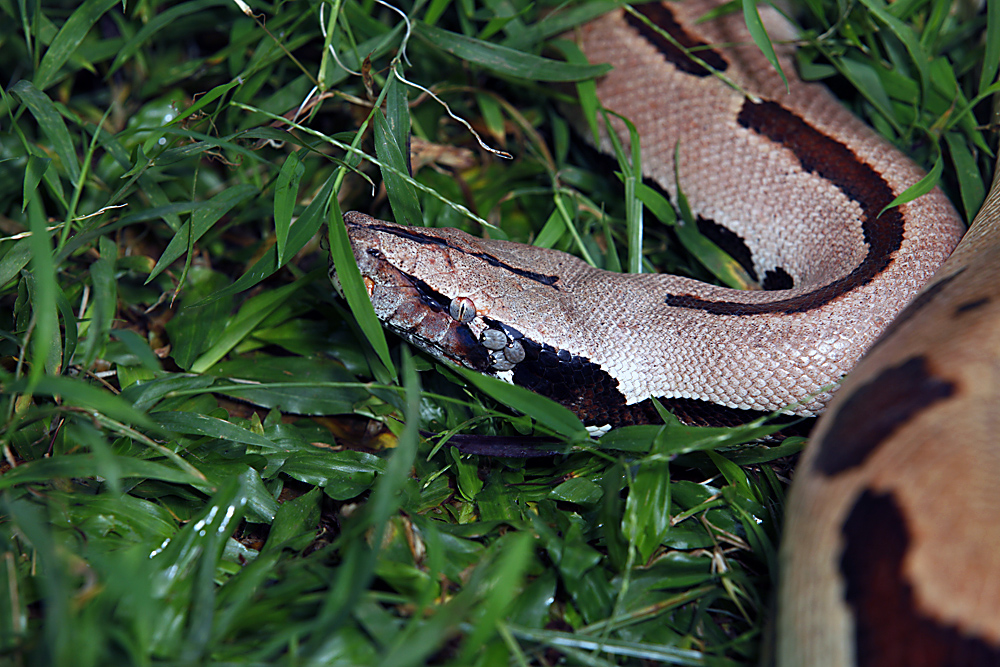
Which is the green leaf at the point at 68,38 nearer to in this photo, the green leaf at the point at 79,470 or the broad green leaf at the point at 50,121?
the broad green leaf at the point at 50,121

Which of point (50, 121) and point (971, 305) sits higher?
point (971, 305)

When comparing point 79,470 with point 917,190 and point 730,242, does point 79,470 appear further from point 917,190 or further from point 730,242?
point 917,190

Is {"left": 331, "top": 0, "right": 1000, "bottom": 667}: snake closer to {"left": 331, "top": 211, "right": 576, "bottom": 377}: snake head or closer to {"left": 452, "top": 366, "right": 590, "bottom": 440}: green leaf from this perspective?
{"left": 331, "top": 211, "right": 576, "bottom": 377}: snake head

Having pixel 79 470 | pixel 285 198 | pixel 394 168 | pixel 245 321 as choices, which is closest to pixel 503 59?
pixel 394 168

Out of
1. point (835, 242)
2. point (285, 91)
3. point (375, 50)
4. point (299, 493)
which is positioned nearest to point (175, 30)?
point (285, 91)

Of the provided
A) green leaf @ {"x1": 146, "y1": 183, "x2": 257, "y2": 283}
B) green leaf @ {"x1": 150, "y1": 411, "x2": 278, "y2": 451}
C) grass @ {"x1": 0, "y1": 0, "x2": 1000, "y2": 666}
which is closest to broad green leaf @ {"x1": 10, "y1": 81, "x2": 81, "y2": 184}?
grass @ {"x1": 0, "y1": 0, "x2": 1000, "y2": 666}

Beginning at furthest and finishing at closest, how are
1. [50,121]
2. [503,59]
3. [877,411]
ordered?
[503,59]
[50,121]
[877,411]

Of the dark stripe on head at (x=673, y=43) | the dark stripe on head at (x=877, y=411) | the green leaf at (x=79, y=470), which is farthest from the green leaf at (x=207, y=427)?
the dark stripe on head at (x=673, y=43)
